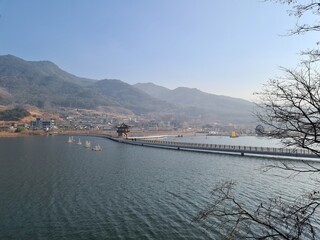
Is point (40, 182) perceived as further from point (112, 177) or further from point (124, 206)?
point (124, 206)

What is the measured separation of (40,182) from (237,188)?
23.4 meters

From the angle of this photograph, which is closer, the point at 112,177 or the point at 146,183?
the point at 146,183

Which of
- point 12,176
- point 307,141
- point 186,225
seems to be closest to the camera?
point 307,141

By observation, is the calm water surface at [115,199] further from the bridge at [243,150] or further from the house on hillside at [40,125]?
the house on hillside at [40,125]

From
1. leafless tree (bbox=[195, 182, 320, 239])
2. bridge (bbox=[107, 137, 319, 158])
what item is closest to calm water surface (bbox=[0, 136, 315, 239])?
leafless tree (bbox=[195, 182, 320, 239])

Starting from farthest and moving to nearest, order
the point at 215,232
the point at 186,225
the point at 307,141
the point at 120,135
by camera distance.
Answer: the point at 120,135 → the point at 186,225 → the point at 215,232 → the point at 307,141

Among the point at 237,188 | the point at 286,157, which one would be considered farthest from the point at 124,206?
the point at 286,157

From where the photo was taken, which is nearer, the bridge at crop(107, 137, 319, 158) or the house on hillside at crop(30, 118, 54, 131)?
the bridge at crop(107, 137, 319, 158)

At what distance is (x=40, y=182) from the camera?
109 feet

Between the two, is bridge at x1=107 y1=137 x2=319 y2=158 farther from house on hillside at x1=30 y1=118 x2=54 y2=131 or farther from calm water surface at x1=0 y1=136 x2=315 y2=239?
house on hillside at x1=30 y1=118 x2=54 y2=131

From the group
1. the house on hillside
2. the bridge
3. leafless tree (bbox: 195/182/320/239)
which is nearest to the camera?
leafless tree (bbox: 195/182/320/239)

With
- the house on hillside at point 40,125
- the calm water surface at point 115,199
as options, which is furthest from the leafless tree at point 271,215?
the house on hillside at point 40,125

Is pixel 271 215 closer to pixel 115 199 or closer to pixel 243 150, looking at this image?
pixel 115 199

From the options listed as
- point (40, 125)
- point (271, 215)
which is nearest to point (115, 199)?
point (271, 215)
